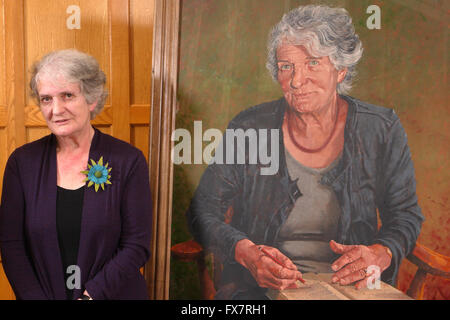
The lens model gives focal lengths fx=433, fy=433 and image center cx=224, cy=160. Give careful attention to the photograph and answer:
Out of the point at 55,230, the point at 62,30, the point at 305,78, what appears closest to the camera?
the point at 55,230

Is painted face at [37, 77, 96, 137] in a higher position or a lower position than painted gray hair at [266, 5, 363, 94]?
lower

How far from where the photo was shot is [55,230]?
5.40ft

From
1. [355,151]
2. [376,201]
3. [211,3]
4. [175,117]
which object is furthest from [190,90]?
[376,201]

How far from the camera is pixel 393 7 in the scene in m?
1.94

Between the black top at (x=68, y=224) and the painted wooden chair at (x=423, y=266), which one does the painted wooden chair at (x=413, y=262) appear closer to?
the painted wooden chair at (x=423, y=266)

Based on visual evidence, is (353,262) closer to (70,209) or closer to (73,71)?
(70,209)

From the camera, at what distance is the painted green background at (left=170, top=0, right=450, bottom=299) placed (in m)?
1.95

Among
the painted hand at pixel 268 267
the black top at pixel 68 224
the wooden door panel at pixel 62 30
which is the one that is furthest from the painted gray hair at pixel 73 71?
the painted hand at pixel 268 267

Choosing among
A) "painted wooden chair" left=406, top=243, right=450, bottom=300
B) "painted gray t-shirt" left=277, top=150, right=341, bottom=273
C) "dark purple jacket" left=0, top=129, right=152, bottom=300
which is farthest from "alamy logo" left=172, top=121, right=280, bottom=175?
"painted wooden chair" left=406, top=243, right=450, bottom=300

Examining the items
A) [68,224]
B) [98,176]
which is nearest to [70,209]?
[68,224]

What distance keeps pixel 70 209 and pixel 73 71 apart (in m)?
0.53

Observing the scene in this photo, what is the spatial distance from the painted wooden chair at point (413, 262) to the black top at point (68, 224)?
1.60 feet

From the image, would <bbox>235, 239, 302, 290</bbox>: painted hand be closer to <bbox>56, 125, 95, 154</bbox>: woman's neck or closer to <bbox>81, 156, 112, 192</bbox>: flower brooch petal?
<bbox>81, 156, 112, 192</bbox>: flower brooch petal
